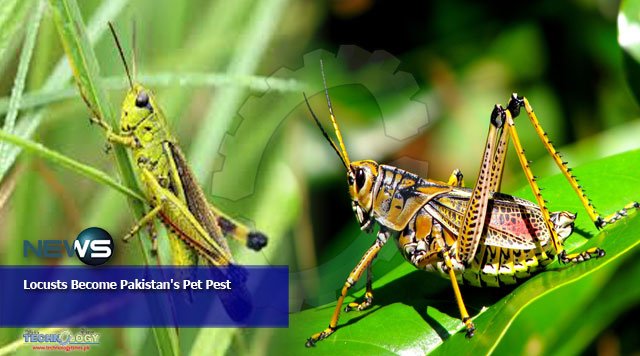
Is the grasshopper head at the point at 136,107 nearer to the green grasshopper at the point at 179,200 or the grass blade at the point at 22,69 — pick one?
A: the green grasshopper at the point at 179,200

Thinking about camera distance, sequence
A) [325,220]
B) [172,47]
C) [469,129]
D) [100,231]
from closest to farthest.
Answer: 1. [100,231]
2. [172,47]
3. [325,220]
4. [469,129]

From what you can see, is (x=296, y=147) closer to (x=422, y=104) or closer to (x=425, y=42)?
(x=422, y=104)

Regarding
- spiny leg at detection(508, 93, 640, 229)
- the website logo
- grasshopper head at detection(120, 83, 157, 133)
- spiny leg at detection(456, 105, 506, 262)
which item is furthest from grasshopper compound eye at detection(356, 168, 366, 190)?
the website logo

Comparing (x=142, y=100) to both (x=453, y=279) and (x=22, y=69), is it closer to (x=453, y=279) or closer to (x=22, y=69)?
(x=22, y=69)

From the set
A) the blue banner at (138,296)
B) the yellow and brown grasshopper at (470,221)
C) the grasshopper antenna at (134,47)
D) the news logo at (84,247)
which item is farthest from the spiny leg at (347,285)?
the grasshopper antenna at (134,47)

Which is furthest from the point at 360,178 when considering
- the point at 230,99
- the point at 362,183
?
the point at 230,99

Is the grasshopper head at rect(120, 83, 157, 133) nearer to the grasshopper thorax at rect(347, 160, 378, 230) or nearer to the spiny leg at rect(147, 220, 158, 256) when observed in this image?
the spiny leg at rect(147, 220, 158, 256)

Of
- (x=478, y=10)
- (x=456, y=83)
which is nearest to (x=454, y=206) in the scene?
(x=456, y=83)
